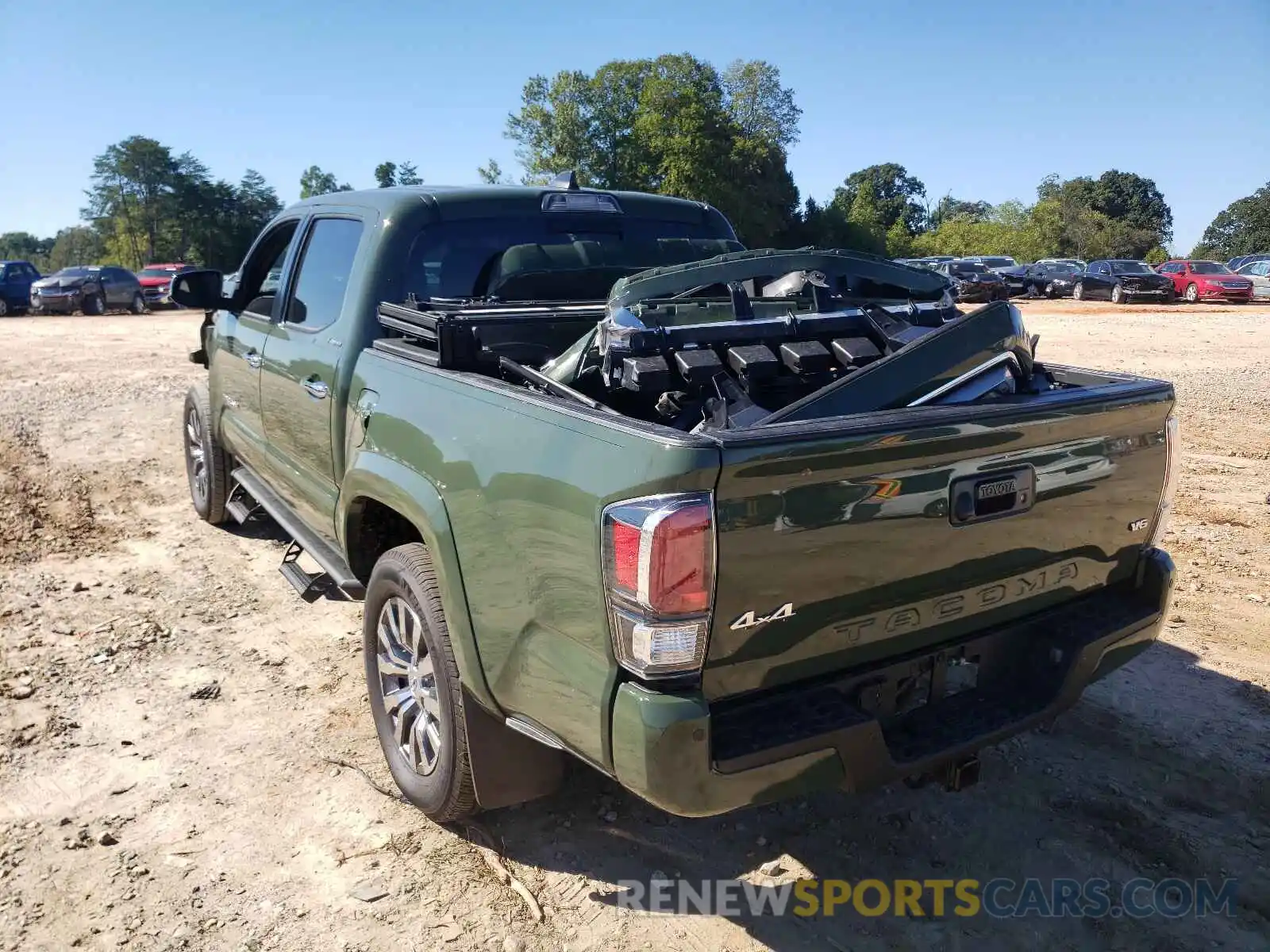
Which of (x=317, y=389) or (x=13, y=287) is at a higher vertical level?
(x=317, y=389)

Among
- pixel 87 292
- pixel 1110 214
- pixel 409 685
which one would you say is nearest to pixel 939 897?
pixel 409 685

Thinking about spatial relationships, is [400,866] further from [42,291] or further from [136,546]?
[42,291]

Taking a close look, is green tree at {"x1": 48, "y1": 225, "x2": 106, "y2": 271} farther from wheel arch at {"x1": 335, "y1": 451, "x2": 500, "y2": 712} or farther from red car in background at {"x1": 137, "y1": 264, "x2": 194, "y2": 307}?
wheel arch at {"x1": 335, "y1": 451, "x2": 500, "y2": 712}

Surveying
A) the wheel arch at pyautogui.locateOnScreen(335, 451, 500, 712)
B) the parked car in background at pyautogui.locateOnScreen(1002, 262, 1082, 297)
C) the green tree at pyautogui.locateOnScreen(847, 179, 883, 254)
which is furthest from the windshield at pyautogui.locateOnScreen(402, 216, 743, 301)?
the green tree at pyautogui.locateOnScreen(847, 179, 883, 254)

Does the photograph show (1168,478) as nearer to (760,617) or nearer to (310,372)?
(760,617)

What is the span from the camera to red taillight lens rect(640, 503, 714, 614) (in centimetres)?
204

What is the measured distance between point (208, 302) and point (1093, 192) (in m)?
91.6

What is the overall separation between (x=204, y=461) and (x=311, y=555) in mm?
2520

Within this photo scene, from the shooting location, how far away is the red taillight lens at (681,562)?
204 cm

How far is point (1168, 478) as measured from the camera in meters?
3.04

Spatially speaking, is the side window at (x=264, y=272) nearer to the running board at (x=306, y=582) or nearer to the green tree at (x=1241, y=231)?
the running board at (x=306, y=582)

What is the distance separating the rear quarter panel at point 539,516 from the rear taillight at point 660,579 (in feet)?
0.12

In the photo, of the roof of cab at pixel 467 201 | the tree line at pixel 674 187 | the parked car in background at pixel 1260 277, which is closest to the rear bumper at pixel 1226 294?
the parked car in background at pixel 1260 277

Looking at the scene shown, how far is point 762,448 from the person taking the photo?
207cm
